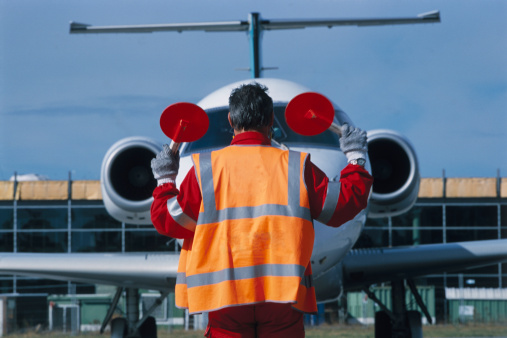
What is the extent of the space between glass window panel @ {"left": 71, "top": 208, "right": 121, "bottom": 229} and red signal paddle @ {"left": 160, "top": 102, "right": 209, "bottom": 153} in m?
31.7

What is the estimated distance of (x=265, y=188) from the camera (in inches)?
132

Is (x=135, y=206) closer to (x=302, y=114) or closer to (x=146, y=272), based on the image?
(x=146, y=272)

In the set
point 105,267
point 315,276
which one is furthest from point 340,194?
point 105,267

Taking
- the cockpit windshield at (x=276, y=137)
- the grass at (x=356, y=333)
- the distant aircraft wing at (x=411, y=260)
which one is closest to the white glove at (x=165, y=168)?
the cockpit windshield at (x=276, y=137)

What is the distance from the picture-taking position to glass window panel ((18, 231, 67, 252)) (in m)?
34.6

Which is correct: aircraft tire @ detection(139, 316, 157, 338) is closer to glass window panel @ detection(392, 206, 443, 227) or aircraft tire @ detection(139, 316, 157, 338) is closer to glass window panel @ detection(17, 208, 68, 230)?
glass window panel @ detection(17, 208, 68, 230)

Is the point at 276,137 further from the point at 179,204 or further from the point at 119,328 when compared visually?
the point at 119,328

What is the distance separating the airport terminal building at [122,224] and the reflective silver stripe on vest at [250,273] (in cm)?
3114

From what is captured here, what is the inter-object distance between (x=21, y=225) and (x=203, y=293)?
3309 centimetres

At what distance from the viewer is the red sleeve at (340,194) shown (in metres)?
3.47

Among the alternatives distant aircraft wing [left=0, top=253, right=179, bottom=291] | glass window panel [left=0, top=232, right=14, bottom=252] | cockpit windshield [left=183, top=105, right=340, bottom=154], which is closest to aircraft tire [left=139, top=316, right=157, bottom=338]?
distant aircraft wing [left=0, top=253, right=179, bottom=291]

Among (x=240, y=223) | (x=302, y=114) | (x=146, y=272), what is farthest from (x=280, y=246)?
(x=146, y=272)

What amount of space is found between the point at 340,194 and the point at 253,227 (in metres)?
0.45

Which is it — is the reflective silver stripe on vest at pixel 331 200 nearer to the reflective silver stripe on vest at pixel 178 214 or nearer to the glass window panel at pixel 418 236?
the reflective silver stripe on vest at pixel 178 214
